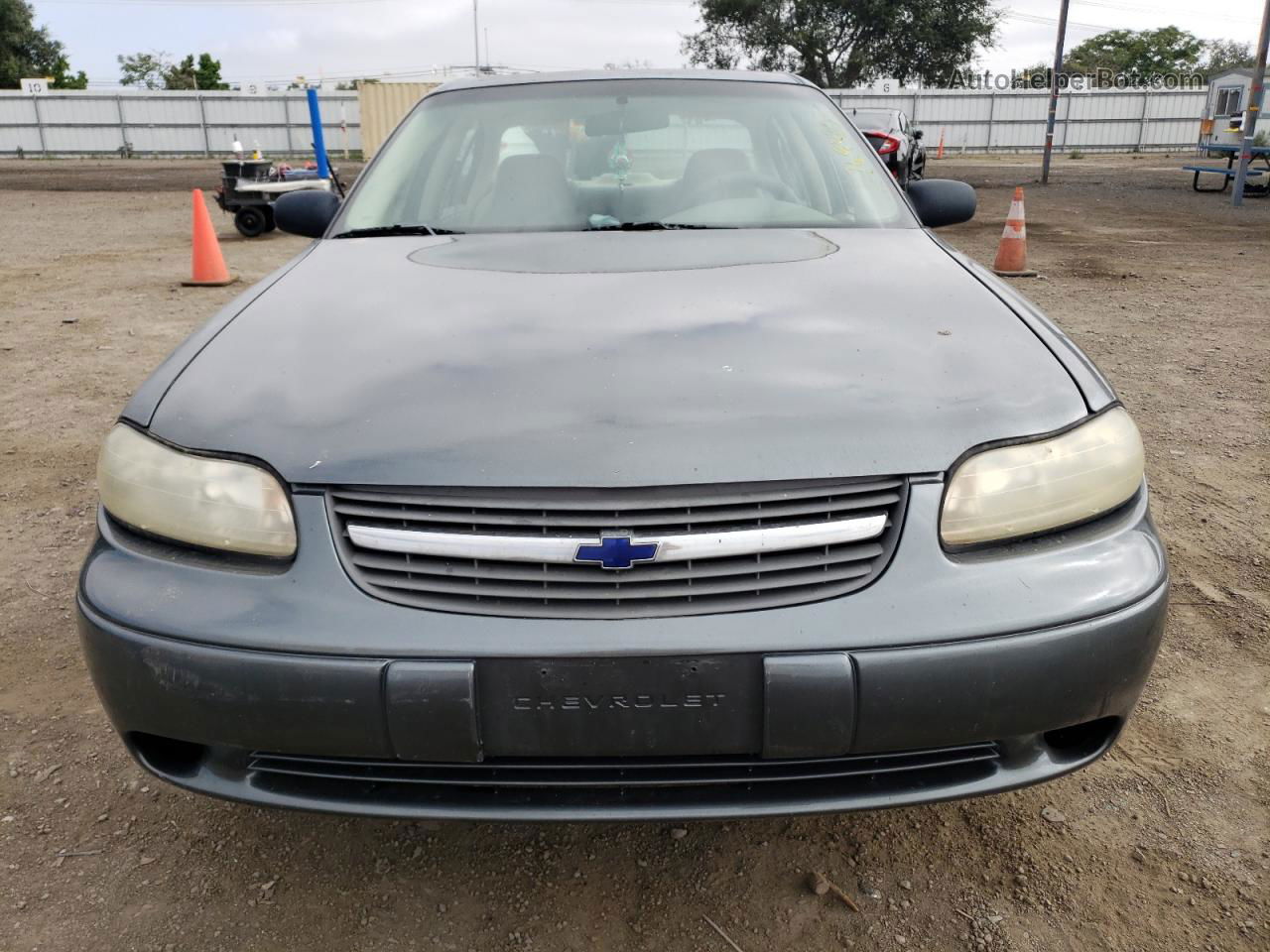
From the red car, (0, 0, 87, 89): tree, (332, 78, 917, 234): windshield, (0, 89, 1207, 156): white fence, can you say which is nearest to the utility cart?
the red car

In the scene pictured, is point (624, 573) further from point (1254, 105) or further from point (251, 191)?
point (1254, 105)

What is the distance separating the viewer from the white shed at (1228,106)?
19.4m

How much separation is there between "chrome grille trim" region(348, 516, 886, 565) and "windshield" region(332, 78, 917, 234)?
1283mm

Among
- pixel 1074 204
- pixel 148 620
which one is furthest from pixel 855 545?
pixel 1074 204

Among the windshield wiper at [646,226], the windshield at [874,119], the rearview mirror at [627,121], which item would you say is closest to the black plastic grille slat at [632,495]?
the windshield wiper at [646,226]

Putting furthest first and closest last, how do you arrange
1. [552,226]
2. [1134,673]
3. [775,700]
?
[552,226], [1134,673], [775,700]

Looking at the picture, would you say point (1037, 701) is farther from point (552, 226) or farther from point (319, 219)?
point (319, 219)

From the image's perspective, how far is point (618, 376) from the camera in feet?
5.22

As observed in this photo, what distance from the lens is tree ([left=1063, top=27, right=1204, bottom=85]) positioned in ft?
216

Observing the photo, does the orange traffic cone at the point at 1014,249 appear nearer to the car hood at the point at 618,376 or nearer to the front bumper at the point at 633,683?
the car hood at the point at 618,376

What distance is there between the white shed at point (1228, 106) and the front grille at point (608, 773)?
729 inches

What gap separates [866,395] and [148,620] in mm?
1153

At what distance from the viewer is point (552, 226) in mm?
2484

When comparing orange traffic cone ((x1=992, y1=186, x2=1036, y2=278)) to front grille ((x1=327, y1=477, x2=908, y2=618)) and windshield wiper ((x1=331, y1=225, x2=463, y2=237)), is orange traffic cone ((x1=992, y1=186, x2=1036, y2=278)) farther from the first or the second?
front grille ((x1=327, y1=477, x2=908, y2=618))
